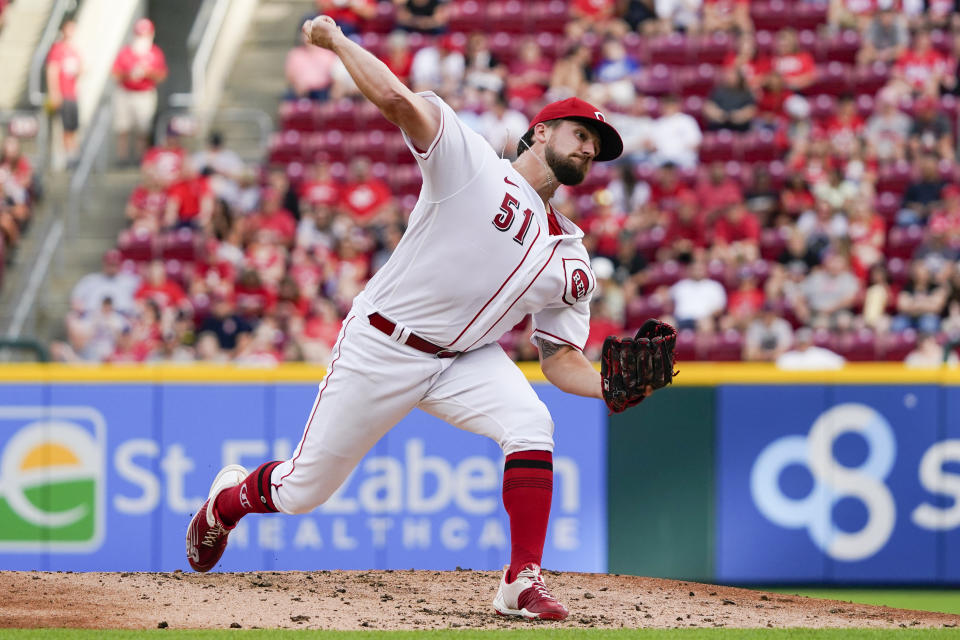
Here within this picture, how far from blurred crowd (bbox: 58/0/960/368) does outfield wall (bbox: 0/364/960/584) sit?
157cm

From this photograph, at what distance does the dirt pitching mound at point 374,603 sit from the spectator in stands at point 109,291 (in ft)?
18.4

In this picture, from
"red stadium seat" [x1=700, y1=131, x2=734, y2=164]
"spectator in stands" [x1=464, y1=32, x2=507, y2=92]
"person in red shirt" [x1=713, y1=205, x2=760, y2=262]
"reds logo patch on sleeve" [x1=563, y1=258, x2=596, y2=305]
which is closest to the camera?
"reds logo patch on sleeve" [x1=563, y1=258, x2=596, y2=305]

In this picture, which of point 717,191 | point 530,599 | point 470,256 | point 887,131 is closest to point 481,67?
point 717,191

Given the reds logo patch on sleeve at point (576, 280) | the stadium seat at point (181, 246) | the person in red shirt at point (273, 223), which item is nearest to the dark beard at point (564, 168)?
the reds logo patch on sleeve at point (576, 280)

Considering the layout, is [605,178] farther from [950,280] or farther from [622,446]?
[622,446]

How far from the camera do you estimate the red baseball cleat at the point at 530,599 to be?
5.34m

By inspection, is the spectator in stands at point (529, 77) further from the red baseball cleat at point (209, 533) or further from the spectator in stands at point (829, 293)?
the red baseball cleat at point (209, 533)

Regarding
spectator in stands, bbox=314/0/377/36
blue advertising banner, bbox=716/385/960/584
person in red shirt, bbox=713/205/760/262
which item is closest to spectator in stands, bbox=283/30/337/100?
spectator in stands, bbox=314/0/377/36

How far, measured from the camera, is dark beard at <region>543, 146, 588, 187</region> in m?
5.42

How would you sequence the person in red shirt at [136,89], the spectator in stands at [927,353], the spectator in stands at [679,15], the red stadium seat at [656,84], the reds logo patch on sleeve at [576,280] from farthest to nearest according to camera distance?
Answer: the spectator in stands at [679,15]
the person in red shirt at [136,89]
the red stadium seat at [656,84]
the spectator in stands at [927,353]
the reds logo patch on sleeve at [576,280]

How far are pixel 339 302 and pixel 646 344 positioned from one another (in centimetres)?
645

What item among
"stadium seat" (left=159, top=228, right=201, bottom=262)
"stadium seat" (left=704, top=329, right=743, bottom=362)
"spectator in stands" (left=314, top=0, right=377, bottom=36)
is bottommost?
"stadium seat" (left=704, top=329, right=743, bottom=362)

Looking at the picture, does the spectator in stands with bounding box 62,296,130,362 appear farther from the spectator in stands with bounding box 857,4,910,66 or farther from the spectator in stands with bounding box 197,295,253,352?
the spectator in stands with bounding box 857,4,910,66

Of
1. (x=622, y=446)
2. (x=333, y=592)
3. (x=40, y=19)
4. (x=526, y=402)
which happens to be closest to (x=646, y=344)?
(x=526, y=402)
